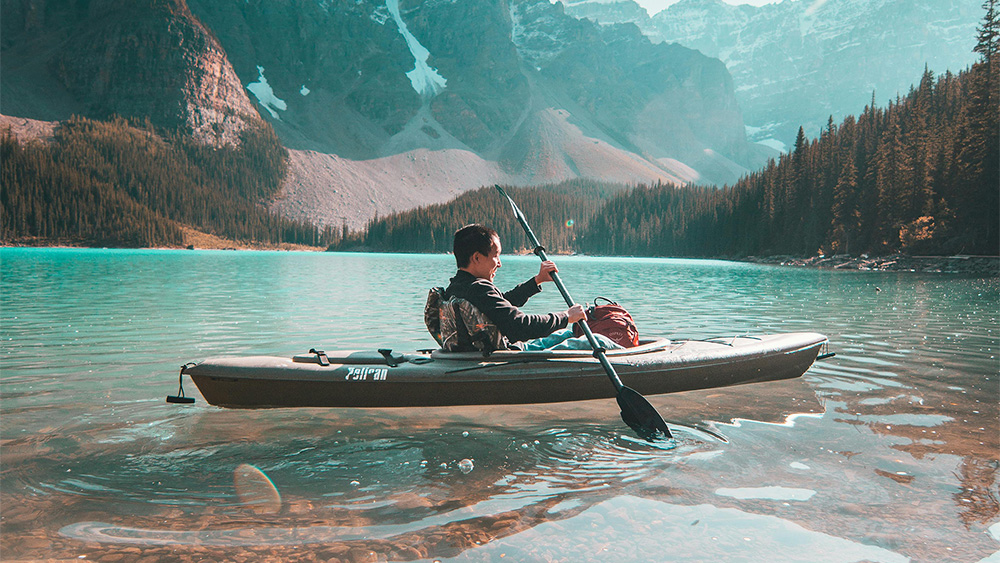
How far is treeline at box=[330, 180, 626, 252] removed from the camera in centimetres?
15488

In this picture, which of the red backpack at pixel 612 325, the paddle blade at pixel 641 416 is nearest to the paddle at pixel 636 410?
the paddle blade at pixel 641 416

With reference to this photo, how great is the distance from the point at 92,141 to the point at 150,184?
957 inches

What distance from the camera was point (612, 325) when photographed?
8.79 m

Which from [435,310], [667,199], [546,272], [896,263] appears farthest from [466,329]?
[667,199]

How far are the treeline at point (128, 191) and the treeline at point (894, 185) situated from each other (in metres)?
126

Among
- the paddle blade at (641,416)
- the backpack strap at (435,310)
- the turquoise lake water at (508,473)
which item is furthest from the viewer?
the backpack strap at (435,310)

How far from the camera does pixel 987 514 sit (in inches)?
189

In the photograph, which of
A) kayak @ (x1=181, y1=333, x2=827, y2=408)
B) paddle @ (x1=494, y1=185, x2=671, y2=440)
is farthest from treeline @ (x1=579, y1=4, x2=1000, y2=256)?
paddle @ (x1=494, y1=185, x2=671, y2=440)

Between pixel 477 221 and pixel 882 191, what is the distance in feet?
339

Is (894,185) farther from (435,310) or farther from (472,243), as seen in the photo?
(472,243)

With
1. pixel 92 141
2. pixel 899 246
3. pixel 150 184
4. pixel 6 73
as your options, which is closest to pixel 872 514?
pixel 899 246

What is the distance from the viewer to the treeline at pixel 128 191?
129 metres

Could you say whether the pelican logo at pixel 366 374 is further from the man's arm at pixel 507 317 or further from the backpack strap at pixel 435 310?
→ the man's arm at pixel 507 317

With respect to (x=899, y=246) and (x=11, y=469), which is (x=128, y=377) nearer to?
(x=11, y=469)
